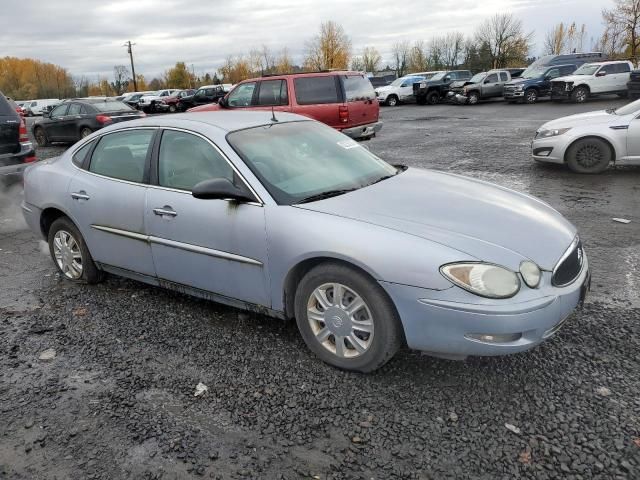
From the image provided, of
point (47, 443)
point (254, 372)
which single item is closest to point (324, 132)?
point (254, 372)

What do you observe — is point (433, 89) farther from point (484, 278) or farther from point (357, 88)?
point (484, 278)

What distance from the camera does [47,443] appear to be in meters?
2.64

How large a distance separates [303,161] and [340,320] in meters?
1.27

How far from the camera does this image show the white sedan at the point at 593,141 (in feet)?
26.7

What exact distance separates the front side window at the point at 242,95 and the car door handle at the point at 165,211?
8.52 metres

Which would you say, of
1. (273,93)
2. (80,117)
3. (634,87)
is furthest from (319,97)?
(634,87)

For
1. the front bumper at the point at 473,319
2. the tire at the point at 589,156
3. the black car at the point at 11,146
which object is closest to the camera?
the front bumper at the point at 473,319

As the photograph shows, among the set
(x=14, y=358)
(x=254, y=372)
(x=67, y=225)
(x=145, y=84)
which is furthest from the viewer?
(x=145, y=84)

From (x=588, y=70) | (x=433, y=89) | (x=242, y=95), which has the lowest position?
(x=242, y=95)

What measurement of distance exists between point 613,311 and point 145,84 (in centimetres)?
10969

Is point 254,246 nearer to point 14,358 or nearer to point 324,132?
point 324,132

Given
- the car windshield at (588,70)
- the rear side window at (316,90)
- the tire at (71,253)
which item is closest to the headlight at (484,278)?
the tire at (71,253)

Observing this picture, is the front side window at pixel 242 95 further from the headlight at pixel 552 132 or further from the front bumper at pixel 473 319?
the front bumper at pixel 473 319

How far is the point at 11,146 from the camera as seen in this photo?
7.70 m
